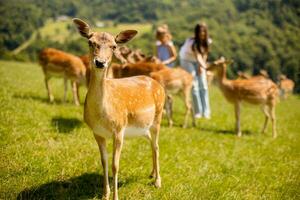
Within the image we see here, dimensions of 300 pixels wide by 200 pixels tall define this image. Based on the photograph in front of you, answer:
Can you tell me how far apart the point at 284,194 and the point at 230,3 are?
15402 centimetres

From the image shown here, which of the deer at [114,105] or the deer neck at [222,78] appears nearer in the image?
the deer at [114,105]

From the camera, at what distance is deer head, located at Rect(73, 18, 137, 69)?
4.66 meters

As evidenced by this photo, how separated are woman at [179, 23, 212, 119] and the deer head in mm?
7516

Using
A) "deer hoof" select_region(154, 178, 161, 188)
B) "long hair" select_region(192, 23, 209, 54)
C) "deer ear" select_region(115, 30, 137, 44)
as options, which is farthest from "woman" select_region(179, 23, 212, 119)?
"deer ear" select_region(115, 30, 137, 44)

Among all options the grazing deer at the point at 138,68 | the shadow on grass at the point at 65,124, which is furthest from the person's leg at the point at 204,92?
the shadow on grass at the point at 65,124

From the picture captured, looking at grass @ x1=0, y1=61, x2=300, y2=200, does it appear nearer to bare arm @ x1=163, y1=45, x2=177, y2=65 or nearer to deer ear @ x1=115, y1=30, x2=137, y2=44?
deer ear @ x1=115, y1=30, x2=137, y2=44

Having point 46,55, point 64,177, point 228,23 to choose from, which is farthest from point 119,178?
point 228,23

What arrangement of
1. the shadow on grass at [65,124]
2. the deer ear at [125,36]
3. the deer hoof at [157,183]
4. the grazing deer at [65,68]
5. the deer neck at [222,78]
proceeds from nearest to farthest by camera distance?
the deer ear at [125,36]
the deer hoof at [157,183]
the shadow on grass at [65,124]
the deer neck at [222,78]
the grazing deer at [65,68]

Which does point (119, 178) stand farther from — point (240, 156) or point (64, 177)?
point (240, 156)

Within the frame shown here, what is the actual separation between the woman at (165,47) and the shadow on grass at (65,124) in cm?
448

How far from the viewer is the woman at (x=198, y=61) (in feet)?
41.4

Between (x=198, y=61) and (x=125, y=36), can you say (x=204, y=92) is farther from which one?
(x=125, y=36)

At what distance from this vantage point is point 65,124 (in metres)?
8.68

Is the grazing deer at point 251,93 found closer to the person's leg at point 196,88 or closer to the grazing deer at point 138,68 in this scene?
the person's leg at point 196,88
